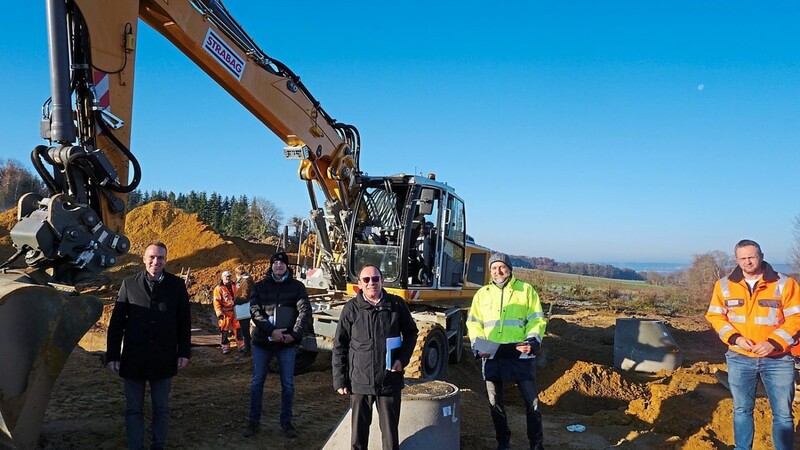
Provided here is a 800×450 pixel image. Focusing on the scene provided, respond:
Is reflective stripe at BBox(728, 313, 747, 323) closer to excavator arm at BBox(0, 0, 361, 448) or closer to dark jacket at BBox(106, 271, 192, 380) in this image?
dark jacket at BBox(106, 271, 192, 380)

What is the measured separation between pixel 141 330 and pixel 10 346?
841 mm

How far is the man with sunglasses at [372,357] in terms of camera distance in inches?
169

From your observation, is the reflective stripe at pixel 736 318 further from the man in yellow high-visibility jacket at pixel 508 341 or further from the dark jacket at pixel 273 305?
the dark jacket at pixel 273 305

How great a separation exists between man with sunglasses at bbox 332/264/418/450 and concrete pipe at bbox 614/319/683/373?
7.74 metres

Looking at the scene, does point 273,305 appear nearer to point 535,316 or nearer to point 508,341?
point 508,341

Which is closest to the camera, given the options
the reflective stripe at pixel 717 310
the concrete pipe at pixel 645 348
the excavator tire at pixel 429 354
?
the reflective stripe at pixel 717 310

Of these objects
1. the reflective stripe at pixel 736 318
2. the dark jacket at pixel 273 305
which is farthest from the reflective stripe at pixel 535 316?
the dark jacket at pixel 273 305

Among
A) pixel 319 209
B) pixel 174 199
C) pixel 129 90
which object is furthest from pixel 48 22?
pixel 174 199

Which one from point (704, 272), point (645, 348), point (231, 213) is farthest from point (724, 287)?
point (231, 213)

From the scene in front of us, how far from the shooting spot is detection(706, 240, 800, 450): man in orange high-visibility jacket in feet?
15.2

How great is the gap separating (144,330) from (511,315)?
3010mm

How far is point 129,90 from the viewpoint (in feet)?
18.1

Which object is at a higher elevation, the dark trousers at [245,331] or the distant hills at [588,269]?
the distant hills at [588,269]

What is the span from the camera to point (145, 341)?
459 cm
